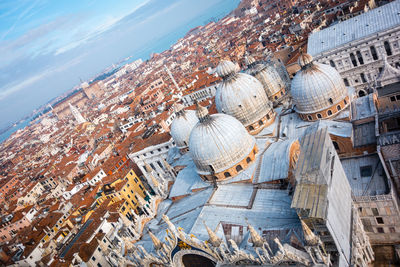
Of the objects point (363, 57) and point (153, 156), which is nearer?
point (363, 57)

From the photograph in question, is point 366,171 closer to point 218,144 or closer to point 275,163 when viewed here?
point 275,163

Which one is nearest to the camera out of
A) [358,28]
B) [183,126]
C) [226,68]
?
[226,68]

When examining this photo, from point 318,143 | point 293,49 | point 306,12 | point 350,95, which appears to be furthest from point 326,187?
point 306,12

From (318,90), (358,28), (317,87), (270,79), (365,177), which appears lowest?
(365,177)

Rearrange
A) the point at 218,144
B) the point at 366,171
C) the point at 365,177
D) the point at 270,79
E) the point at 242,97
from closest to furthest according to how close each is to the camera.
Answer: the point at 365,177
the point at 366,171
the point at 218,144
the point at 242,97
the point at 270,79

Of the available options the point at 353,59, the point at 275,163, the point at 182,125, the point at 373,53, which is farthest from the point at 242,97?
the point at 373,53

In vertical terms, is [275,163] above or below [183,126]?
below

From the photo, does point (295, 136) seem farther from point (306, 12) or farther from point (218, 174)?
point (306, 12)
